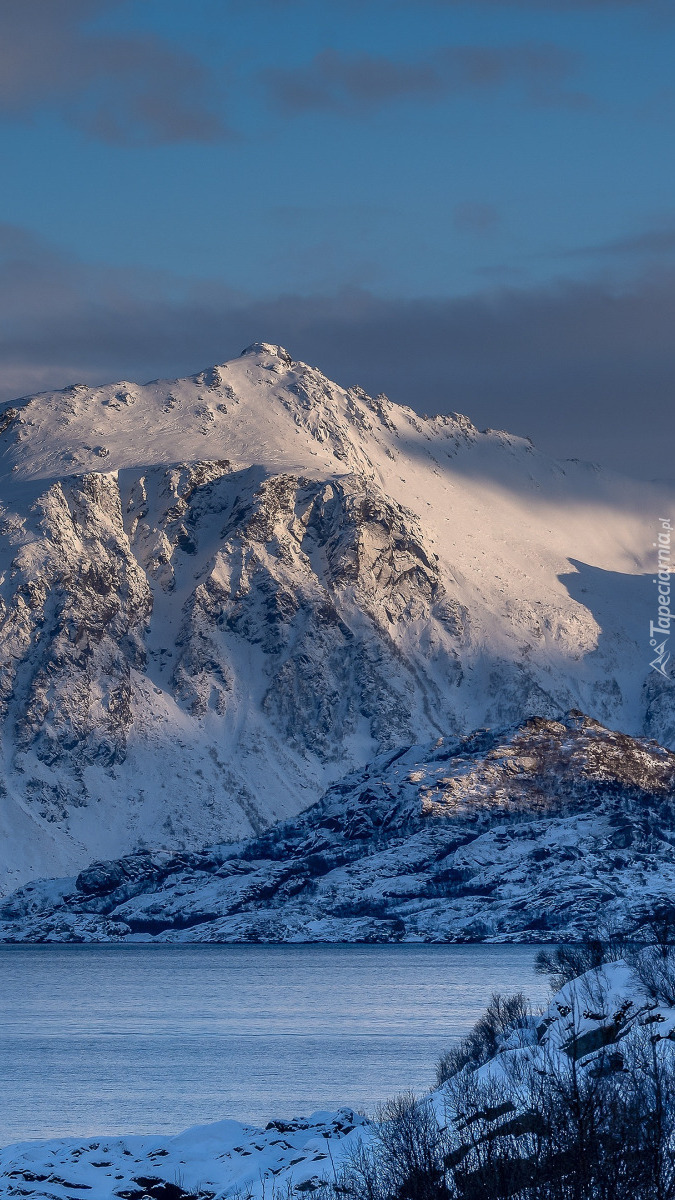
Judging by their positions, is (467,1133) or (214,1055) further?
(214,1055)

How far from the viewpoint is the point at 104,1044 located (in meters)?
150

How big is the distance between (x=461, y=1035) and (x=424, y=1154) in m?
91.5

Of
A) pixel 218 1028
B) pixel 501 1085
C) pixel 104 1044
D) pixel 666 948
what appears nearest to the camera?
pixel 501 1085

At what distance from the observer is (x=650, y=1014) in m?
58.0

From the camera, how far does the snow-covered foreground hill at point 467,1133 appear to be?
4700 centimetres

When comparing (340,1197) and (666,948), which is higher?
(666,948)

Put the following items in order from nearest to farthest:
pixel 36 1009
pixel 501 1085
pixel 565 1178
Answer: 1. pixel 565 1178
2. pixel 501 1085
3. pixel 36 1009

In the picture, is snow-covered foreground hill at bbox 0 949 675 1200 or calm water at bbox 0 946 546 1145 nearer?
snow-covered foreground hill at bbox 0 949 675 1200

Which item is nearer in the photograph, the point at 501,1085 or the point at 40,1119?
the point at 501,1085

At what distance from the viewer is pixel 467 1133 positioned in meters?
51.3

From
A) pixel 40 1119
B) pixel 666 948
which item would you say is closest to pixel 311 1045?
pixel 40 1119

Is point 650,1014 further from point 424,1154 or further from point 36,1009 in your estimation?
point 36,1009

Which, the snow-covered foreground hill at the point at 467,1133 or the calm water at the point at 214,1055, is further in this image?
the calm water at the point at 214,1055

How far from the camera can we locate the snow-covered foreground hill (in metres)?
47.0
